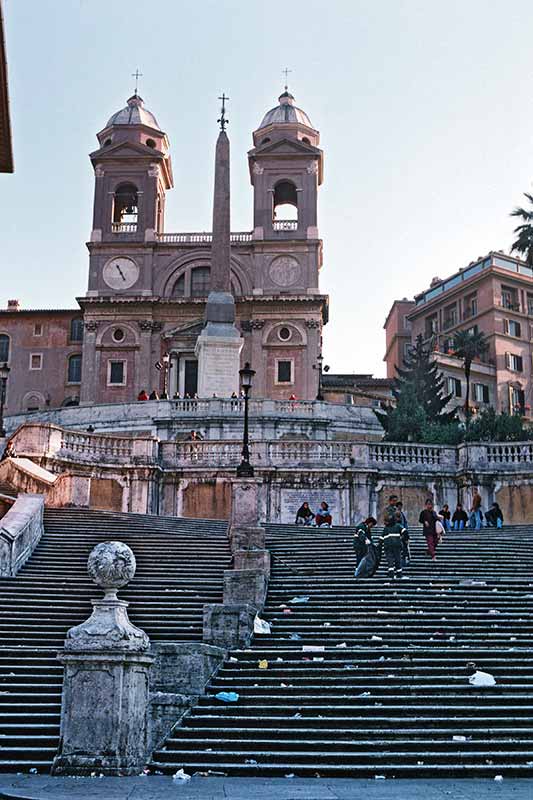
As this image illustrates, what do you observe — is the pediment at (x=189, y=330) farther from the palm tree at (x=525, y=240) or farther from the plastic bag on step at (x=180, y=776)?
the plastic bag on step at (x=180, y=776)

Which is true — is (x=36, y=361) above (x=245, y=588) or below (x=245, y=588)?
above

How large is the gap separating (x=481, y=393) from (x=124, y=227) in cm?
2878

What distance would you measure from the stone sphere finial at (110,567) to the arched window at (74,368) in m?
67.0

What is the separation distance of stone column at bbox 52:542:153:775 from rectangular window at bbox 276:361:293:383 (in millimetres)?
59642

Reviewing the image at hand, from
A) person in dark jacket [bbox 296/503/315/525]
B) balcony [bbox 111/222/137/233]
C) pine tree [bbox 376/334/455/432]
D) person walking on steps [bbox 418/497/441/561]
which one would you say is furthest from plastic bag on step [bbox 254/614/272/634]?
balcony [bbox 111/222/137/233]

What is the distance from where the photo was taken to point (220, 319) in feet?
184

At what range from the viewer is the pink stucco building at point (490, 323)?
80.9 m

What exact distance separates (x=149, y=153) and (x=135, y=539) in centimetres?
5743

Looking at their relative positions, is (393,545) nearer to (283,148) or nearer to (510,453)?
(510,453)

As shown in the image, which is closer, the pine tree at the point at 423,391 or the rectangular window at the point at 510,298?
the pine tree at the point at 423,391

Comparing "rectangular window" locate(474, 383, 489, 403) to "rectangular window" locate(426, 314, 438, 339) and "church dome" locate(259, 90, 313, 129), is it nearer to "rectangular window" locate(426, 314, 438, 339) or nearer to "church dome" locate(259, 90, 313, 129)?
"rectangular window" locate(426, 314, 438, 339)

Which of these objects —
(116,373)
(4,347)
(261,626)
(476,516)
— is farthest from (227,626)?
(4,347)

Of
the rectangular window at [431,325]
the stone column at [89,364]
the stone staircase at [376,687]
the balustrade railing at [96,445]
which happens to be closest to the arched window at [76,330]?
the stone column at [89,364]

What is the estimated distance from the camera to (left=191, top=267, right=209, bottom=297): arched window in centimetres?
7400
